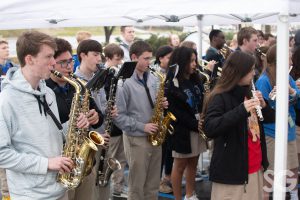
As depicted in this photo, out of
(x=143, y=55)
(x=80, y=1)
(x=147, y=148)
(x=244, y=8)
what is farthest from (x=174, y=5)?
(x=147, y=148)

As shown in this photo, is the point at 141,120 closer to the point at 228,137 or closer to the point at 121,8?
the point at 228,137

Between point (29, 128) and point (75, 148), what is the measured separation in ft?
1.92

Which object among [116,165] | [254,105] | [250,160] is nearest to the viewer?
[254,105]

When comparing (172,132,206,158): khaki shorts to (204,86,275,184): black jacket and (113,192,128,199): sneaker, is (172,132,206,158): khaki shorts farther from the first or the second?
(204,86,275,184): black jacket

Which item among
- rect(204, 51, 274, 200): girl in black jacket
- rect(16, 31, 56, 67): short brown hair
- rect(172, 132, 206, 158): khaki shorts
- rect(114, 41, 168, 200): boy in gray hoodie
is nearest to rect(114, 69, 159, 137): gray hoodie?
rect(114, 41, 168, 200): boy in gray hoodie

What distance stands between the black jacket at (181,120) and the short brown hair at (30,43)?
2.38 metres

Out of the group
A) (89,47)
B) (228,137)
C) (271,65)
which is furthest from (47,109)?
(271,65)

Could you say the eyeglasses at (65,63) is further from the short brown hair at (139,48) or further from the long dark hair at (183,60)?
the long dark hair at (183,60)

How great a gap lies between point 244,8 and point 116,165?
268 cm

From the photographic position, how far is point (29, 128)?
305cm

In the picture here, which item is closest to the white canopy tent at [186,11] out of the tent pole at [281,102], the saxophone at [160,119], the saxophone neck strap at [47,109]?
the tent pole at [281,102]

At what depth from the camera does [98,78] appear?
13.2 ft

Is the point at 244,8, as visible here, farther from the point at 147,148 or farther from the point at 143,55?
the point at 147,148

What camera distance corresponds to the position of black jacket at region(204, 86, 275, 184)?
3.79m
